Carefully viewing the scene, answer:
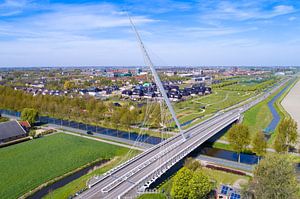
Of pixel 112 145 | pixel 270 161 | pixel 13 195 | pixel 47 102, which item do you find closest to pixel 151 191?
pixel 270 161

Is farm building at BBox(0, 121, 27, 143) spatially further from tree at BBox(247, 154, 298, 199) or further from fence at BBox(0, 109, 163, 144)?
tree at BBox(247, 154, 298, 199)

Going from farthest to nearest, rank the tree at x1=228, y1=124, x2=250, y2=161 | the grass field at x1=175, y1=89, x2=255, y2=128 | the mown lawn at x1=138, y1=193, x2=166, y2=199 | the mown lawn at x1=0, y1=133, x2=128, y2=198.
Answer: the grass field at x1=175, y1=89, x2=255, y2=128 < the tree at x1=228, y1=124, x2=250, y2=161 < the mown lawn at x1=0, y1=133, x2=128, y2=198 < the mown lawn at x1=138, y1=193, x2=166, y2=199

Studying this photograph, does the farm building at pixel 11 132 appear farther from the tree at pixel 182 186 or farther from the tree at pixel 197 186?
the tree at pixel 197 186

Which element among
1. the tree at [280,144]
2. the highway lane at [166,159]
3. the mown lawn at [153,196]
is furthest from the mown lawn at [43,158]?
the tree at [280,144]

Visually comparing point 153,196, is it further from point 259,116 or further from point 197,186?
point 259,116

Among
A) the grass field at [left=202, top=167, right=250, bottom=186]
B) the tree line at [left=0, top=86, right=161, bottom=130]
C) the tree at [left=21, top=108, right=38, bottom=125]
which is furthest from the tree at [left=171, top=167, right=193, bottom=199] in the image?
the tree at [left=21, top=108, right=38, bottom=125]
